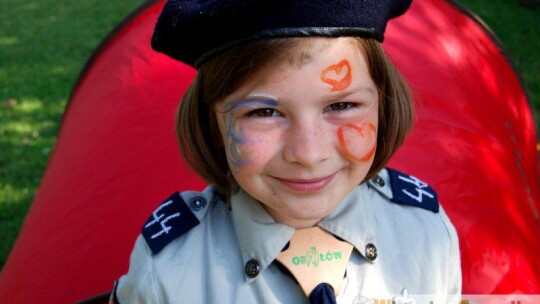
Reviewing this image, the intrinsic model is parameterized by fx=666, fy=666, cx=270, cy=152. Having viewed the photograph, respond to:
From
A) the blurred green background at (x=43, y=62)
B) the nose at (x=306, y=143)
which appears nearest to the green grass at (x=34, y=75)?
the blurred green background at (x=43, y=62)

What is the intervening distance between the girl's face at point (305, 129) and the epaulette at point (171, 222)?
169 mm

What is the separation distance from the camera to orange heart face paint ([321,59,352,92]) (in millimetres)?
1019

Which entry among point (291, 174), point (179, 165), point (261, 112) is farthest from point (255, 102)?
point (179, 165)

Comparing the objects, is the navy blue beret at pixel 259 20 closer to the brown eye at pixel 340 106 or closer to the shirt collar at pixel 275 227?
the brown eye at pixel 340 106

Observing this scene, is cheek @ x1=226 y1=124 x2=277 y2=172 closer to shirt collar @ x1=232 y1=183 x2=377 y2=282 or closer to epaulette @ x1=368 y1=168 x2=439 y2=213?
shirt collar @ x1=232 y1=183 x2=377 y2=282

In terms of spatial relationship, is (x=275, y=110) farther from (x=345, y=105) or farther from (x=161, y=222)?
(x=161, y=222)

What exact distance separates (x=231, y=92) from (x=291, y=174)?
162 mm

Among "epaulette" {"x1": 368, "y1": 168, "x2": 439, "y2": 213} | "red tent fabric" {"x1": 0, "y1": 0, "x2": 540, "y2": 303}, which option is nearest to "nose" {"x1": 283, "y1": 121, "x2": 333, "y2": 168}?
"epaulette" {"x1": 368, "y1": 168, "x2": 439, "y2": 213}

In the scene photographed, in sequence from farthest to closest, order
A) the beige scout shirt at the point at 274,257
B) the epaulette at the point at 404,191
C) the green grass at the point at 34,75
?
the green grass at the point at 34,75 → the epaulette at the point at 404,191 → the beige scout shirt at the point at 274,257

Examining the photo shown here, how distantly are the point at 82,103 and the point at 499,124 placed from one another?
1330 mm

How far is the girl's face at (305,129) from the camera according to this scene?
101 centimetres

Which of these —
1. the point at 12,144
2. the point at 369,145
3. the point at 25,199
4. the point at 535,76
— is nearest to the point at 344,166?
the point at 369,145

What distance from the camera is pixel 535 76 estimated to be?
393 cm

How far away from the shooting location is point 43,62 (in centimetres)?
456
